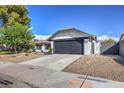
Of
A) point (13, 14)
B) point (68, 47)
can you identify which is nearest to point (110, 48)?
point (68, 47)

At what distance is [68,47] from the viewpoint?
1817cm

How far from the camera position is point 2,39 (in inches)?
764

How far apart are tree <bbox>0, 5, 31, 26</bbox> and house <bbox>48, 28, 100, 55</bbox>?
8401 millimetres

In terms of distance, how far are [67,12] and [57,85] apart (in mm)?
10893

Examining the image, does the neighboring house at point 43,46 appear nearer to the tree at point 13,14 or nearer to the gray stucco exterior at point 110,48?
the tree at point 13,14

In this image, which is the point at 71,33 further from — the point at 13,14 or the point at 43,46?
the point at 13,14

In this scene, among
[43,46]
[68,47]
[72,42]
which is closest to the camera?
[72,42]

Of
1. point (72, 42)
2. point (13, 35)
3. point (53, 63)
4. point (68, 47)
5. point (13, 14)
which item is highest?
point (13, 14)

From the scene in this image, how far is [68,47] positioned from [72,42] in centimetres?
75

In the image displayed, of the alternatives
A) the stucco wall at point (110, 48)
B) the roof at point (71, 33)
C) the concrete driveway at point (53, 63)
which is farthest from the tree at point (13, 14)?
the concrete driveway at point (53, 63)

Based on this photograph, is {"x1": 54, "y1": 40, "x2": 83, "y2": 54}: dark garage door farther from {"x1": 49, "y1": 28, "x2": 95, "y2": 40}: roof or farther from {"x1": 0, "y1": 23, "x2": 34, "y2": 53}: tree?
{"x1": 0, "y1": 23, "x2": 34, "y2": 53}: tree

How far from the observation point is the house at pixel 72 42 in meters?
17.4
